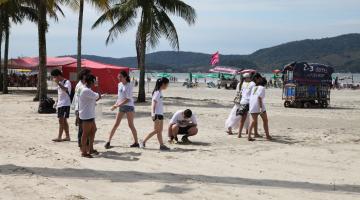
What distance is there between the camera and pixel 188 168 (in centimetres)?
784

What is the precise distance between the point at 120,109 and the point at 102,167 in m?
2.08

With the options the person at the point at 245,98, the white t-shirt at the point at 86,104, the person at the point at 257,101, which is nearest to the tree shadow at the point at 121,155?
the white t-shirt at the point at 86,104

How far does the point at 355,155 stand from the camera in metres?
9.37

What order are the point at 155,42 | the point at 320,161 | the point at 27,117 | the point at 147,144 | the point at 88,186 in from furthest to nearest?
the point at 155,42 < the point at 27,117 < the point at 147,144 < the point at 320,161 < the point at 88,186

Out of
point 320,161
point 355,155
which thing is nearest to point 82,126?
point 320,161

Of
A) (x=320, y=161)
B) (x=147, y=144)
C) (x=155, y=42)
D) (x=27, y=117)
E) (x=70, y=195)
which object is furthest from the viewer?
(x=155, y=42)

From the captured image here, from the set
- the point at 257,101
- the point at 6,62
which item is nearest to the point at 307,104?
the point at 257,101

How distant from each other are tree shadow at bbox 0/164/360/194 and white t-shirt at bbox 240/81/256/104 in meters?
4.46

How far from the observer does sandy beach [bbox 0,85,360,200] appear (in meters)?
6.22

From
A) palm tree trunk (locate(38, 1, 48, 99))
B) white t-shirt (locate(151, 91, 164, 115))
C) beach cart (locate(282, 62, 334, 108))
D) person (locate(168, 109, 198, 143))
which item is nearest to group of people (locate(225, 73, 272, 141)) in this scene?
person (locate(168, 109, 198, 143))

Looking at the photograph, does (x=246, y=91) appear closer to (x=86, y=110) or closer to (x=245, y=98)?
(x=245, y=98)

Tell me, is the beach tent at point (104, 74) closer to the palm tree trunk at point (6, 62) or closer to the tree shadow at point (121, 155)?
the palm tree trunk at point (6, 62)

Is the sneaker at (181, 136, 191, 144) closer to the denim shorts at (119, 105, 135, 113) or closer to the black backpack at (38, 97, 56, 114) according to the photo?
→ the denim shorts at (119, 105, 135, 113)

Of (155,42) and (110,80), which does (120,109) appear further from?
(110,80)
